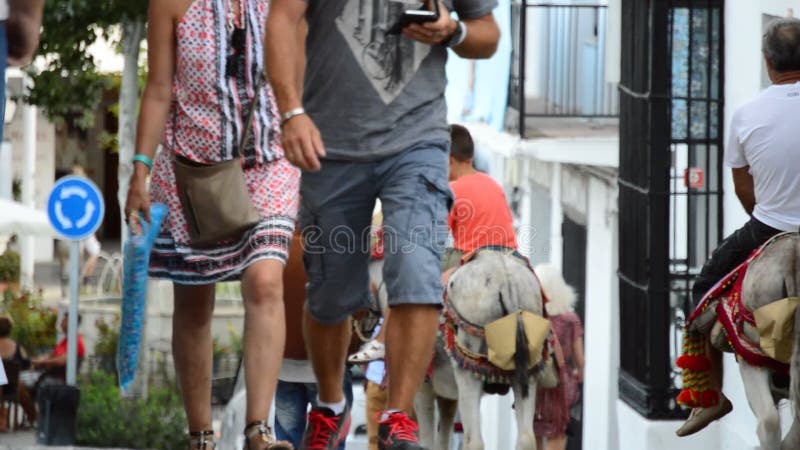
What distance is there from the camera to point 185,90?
25.4 feet

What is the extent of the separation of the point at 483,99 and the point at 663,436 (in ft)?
42.8

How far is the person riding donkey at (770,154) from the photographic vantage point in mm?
9141

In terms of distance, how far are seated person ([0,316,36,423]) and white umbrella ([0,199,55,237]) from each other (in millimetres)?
6010

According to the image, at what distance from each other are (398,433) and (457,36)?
1.32 meters

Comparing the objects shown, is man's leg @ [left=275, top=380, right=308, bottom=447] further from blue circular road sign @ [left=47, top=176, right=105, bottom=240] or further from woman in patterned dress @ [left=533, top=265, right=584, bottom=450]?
blue circular road sign @ [left=47, top=176, right=105, bottom=240]

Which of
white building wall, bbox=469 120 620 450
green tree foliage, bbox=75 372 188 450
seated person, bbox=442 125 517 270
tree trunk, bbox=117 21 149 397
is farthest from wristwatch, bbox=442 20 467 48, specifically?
tree trunk, bbox=117 21 149 397

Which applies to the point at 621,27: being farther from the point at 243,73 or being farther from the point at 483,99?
the point at 483,99

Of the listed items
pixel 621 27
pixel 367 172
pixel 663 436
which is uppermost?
pixel 621 27

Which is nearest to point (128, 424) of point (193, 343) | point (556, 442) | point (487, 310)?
point (556, 442)

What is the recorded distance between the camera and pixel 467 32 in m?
7.09

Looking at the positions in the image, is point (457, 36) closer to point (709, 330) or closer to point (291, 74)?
point (291, 74)

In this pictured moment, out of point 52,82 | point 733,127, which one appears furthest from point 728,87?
point 52,82

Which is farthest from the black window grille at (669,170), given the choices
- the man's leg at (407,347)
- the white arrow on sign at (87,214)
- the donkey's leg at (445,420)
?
the man's leg at (407,347)

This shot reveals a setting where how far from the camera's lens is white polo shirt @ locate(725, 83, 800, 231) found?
9.13m
